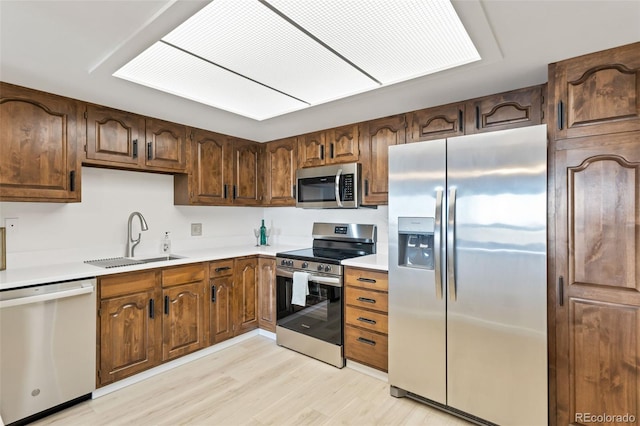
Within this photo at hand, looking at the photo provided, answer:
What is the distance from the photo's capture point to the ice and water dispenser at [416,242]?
7.18 ft

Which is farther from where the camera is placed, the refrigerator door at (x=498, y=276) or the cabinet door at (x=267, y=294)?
the cabinet door at (x=267, y=294)

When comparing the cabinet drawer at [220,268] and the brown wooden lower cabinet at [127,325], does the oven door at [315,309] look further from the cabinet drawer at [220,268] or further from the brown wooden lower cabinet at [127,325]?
the brown wooden lower cabinet at [127,325]

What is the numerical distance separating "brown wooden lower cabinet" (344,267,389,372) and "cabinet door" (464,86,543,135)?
1.34m

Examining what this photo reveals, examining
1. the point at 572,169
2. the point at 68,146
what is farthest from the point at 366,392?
the point at 68,146

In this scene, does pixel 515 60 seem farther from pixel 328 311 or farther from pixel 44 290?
pixel 44 290

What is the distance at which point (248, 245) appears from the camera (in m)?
4.02

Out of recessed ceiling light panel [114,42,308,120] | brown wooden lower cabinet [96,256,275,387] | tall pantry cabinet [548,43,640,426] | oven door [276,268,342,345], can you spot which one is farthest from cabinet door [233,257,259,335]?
tall pantry cabinet [548,43,640,426]

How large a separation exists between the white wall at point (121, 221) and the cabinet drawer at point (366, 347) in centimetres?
97

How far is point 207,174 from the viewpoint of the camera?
11.0 ft

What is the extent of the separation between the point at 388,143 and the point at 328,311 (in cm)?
158

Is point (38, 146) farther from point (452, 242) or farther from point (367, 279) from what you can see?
point (452, 242)

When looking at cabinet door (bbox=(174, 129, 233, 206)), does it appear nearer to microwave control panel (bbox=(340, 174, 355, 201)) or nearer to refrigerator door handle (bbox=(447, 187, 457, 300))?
microwave control panel (bbox=(340, 174, 355, 201))

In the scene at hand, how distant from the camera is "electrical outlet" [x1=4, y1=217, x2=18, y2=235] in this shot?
2.34 meters

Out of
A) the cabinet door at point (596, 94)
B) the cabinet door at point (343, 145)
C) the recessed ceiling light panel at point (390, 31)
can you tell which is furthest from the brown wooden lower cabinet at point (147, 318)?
the cabinet door at point (596, 94)
